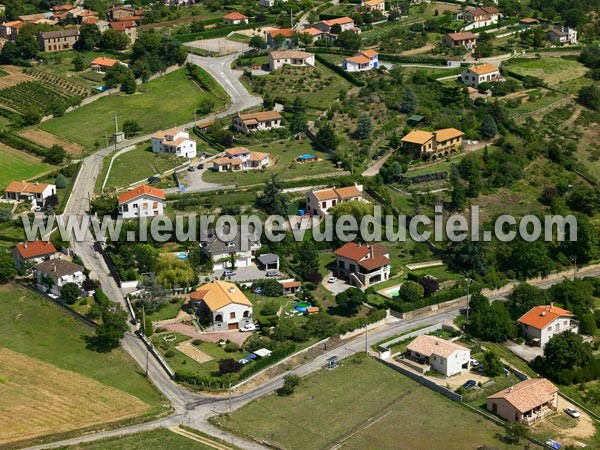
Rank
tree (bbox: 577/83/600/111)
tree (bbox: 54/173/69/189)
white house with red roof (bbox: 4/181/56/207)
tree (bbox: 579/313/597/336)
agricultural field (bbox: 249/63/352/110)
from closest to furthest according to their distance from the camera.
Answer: tree (bbox: 579/313/597/336) → white house with red roof (bbox: 4/181/56/207) → tree (bbox: 54/173/69/189) → agricultural field (bbox: 249/63/352/110) → tree (bbox: 577/83/600/111)

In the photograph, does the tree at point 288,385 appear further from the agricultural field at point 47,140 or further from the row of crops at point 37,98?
the row of crops at point 37,98

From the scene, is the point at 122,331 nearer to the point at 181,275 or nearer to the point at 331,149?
the point at 181,275

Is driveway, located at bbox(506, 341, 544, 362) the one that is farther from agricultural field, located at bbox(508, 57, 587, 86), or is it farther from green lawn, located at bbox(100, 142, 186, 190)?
agricultural field, located at bbox(508, 57, 587, 86)

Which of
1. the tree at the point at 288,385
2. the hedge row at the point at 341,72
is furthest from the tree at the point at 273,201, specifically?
the hedge row at the point at 341,72

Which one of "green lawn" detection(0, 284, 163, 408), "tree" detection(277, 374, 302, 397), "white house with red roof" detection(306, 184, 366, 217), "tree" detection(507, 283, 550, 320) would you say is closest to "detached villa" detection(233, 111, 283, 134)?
"white house with red roof" detection(306, 184, 366, 217)

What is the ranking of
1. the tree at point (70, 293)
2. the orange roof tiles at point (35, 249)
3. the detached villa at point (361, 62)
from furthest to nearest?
the detached villa at point (361, 62)
the orange roof tiles at point (35, 249)
the tree at point (70, 293)

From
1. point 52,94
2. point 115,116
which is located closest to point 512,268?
point 115,116

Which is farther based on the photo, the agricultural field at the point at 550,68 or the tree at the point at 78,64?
the tree at the point at 78,64
